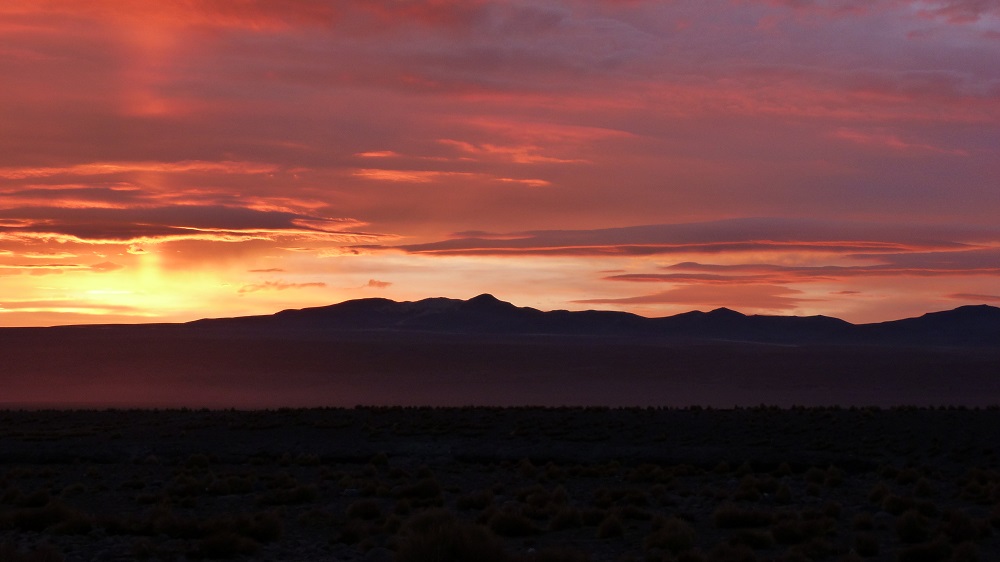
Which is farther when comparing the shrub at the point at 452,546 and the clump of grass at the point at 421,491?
the clump of grass at the point at 421,491

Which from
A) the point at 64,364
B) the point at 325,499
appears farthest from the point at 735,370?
the point at 325,499

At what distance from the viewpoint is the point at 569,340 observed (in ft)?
595

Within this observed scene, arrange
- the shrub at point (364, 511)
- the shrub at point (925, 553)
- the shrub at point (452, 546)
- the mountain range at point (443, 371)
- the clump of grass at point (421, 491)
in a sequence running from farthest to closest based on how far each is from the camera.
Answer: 1. the mountain range at point (443, 371)
2. the clump of grass at point (421, 491)
3. the shrub at point (364, 511)
4. the shrub at point (925, 553)
5. the shrub at point (452, 546)

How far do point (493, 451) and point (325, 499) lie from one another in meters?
15.5

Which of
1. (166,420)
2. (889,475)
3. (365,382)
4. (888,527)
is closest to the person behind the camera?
(888,527)

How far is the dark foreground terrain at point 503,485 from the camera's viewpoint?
1764cm

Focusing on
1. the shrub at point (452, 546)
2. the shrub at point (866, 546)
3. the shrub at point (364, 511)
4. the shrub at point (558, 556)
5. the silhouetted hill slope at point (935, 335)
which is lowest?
the shrub at point (866, 546)

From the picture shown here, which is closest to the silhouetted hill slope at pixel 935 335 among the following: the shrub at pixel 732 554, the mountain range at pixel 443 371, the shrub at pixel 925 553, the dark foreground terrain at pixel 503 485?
the mountain range at pixel 443 371

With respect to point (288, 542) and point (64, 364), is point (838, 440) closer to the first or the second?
point (288, 542)

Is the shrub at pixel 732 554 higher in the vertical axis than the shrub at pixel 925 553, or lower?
higher

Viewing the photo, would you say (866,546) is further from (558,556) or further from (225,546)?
(225,546)

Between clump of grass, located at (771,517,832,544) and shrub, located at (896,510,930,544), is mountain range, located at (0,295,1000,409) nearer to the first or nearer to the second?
shrub, located at (896,510,930,544)

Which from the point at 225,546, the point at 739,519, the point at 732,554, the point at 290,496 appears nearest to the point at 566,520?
the point at 739,519

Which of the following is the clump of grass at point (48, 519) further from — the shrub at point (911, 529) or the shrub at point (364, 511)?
the shrub at point (911, 529)
